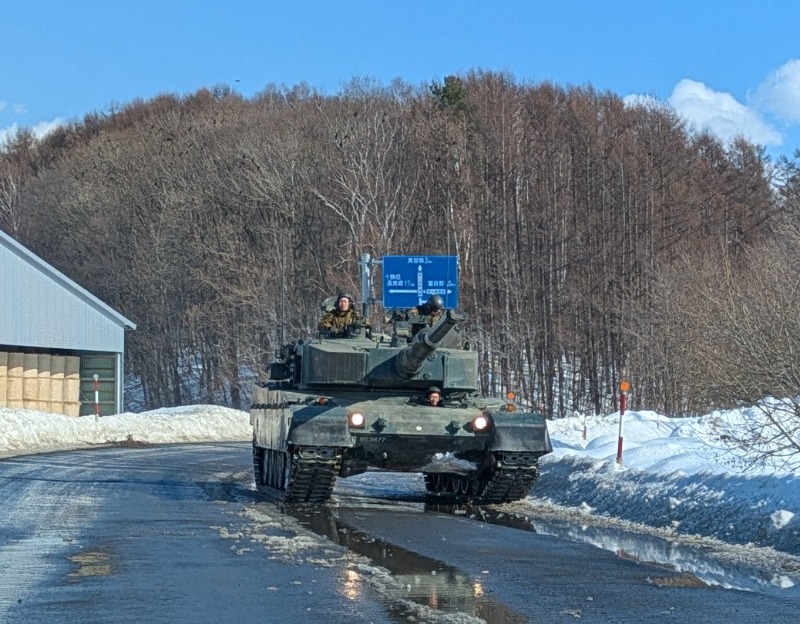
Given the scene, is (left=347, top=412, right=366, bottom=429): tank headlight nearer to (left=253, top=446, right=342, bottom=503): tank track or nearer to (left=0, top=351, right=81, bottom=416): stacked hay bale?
(left=253, top=446, right=342, bottom=503): tank track

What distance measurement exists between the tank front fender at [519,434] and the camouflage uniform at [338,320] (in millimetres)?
3316

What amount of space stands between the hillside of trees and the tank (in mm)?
25948

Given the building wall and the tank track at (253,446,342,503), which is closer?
the tank track at (253,446,342,503)

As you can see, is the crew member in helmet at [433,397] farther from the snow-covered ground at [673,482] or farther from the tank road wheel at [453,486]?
the snow-covered ground at [673,482]

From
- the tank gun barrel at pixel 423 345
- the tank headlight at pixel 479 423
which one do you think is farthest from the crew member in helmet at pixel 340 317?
the tank headlight at pixel 479 423

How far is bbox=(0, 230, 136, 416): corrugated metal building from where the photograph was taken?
41.5 m

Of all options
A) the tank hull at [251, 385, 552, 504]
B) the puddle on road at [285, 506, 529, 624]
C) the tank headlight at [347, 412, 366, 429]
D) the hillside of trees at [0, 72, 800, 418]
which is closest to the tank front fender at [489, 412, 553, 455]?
the tank hull at [251, 385, 552, 504]

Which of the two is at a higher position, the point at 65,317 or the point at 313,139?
the point at 313,139

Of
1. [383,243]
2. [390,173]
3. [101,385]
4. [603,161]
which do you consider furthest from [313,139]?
[101,385]

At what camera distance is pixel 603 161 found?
53.2 meters

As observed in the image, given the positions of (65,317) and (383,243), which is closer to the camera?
(65,317)

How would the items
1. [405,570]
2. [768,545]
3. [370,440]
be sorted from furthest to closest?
1. [370,440]
2. [768,545]
3. [405,570]

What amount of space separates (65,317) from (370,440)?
95.2ft

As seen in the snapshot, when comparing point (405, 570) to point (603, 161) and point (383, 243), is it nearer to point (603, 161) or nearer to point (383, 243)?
point (383, 243)
